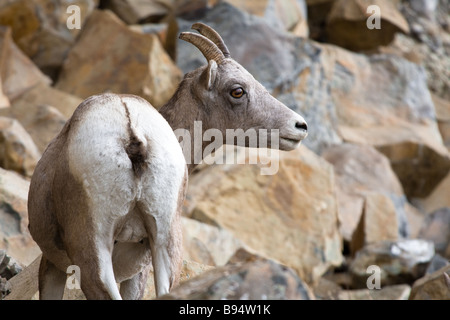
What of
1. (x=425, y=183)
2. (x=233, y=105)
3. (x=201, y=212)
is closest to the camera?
(x=233, y=105)

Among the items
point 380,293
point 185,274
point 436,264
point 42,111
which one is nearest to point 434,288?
point 380,293

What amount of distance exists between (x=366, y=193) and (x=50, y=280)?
10901mm

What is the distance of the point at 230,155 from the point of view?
12641 millimetres

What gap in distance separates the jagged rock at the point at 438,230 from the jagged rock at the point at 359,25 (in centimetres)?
662

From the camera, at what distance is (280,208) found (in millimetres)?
12508

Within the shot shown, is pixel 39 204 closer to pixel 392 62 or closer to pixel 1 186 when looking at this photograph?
pixel 1 186

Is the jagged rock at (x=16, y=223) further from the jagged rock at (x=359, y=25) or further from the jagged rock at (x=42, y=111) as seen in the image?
the jagged rock at (x=359, y=25)

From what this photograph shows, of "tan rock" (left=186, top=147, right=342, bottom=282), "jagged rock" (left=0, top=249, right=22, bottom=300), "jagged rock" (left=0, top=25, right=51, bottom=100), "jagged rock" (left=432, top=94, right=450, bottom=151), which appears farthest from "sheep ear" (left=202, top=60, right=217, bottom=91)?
"jagged rock" (left=432, top=94, right=450, bottom=151)

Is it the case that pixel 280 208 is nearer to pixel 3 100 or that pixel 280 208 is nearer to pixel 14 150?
pixel 14 150

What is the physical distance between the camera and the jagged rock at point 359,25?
69.2 feet

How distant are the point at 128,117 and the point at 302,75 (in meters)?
12.1

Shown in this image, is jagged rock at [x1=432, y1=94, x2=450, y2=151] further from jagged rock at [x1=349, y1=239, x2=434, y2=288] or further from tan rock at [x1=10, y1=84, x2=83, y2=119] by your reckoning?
tan rock at [x1=10, y1=84, x2=83, y2=119]
